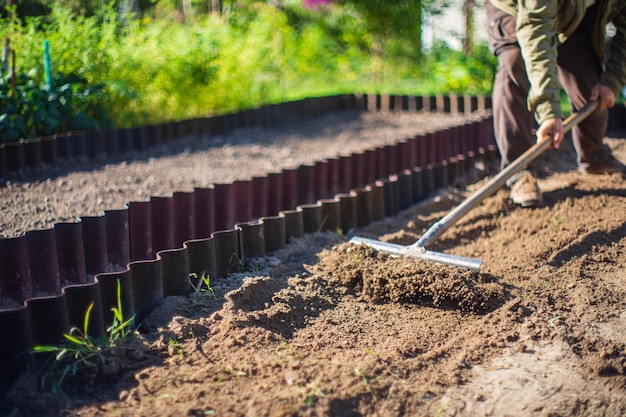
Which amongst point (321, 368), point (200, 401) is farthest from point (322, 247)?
point (200, 401)

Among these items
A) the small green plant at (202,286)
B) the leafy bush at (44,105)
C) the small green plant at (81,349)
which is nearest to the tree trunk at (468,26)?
the leafy bush at (44,105)

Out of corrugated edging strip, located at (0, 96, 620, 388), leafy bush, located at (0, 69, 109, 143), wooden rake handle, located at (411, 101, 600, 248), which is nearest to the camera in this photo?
corrugated edging strip, located at (0, 96, 620, 388)

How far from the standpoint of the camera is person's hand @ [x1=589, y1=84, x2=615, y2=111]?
16.0 ft

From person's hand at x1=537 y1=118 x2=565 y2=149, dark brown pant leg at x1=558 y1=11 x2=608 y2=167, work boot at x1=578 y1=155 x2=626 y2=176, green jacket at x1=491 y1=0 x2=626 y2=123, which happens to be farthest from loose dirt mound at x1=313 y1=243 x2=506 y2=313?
work boot at x1=578 y1=155 x2=626 y2=176

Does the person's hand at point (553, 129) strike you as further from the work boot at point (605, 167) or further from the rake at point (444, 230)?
the work boot at point (605, 167)

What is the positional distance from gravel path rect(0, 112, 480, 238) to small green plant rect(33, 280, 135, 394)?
1.65 m

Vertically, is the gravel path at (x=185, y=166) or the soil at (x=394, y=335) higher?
the gravel path at (x=185, y=166)

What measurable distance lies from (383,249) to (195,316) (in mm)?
1197

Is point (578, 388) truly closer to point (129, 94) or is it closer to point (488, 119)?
point (488, 119)

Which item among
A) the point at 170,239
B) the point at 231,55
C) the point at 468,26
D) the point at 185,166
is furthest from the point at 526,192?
the point at 468,26

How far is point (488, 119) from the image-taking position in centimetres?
699

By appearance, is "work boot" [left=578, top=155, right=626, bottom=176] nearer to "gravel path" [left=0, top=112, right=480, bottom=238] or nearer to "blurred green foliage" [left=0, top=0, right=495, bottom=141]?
"gravel path" [left=0, top=112, right=480, bottom=238]

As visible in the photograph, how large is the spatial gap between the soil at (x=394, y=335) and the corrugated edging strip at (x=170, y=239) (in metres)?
0.12

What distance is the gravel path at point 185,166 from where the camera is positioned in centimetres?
484
